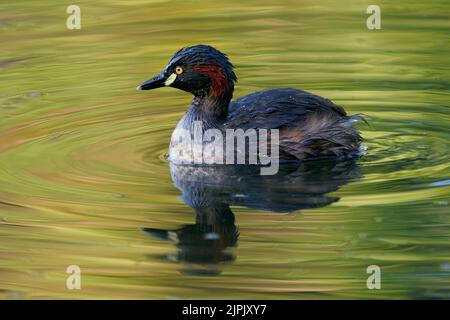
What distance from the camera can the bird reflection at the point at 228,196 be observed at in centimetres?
728

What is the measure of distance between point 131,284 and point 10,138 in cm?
369

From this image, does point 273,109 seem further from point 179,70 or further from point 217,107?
point 179,70

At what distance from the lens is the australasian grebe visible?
938 cm

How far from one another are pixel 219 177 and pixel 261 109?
0.80 meters

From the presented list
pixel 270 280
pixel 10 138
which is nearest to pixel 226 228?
pixel 270 280

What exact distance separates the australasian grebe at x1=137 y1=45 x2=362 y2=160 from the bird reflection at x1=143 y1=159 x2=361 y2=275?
191mm

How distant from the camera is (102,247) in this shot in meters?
7.38

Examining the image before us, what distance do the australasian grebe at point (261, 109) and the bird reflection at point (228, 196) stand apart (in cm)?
19

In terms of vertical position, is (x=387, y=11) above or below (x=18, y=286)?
above

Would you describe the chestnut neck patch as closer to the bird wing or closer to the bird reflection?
the bird wing

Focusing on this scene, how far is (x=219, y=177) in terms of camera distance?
349 inches

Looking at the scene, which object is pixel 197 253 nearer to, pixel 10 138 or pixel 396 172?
pixel 396 172
